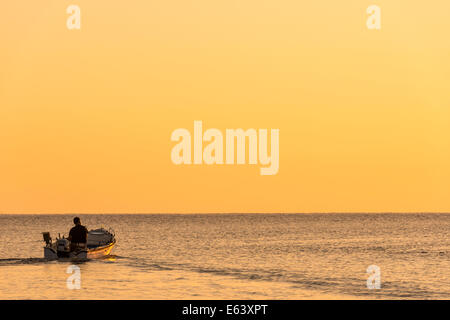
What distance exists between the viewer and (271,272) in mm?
51969

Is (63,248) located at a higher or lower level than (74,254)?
higher

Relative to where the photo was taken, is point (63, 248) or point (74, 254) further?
point (74, 254)

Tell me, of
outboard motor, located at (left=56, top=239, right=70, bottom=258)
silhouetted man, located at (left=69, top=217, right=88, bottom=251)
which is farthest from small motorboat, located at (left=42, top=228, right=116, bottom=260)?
silhouetted man, located at (left=69, top=217, right=88, bottom=251)

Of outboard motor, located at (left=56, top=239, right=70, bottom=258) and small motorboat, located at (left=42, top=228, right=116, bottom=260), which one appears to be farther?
small motorboat, located at (left=42, top=228, right=116, bottom=260)

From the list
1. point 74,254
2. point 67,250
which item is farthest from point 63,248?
point 74,254

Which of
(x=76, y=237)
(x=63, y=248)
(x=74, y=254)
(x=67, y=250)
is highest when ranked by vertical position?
(x=76, y=237)

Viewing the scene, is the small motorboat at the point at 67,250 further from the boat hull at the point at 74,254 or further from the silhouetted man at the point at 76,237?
the silhouetted man at the point at 76,237

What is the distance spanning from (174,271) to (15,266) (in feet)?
36.0

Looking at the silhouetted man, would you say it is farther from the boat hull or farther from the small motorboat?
the boat hull

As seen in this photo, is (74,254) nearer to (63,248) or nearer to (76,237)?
(63,248)

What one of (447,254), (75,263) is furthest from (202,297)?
(447,254)

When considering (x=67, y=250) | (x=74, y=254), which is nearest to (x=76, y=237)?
(x=67, y=250)
